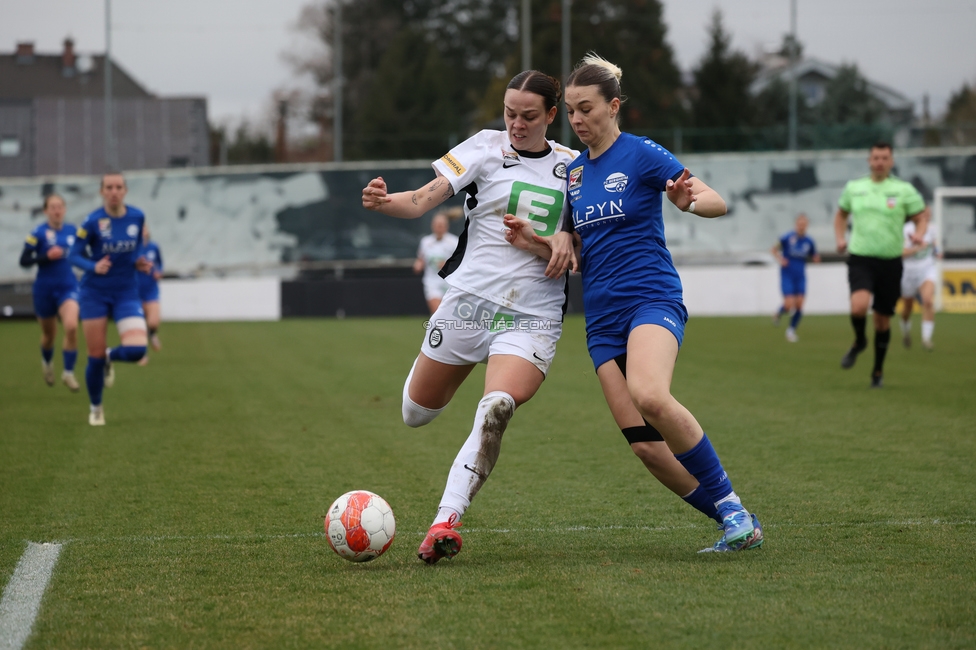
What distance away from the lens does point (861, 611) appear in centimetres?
396

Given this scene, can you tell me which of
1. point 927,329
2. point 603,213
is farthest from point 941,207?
point 603,213

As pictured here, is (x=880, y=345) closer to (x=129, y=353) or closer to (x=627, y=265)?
(x=129, y=353)

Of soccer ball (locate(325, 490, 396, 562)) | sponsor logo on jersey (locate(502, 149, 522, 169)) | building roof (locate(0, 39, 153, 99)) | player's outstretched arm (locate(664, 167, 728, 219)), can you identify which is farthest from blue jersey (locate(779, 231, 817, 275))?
building roof (locate(0, 39, 153, 99))

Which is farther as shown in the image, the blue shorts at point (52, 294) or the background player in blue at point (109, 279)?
the blue shorts at point (52, 294)

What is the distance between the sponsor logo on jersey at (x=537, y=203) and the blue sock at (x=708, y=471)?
3.74 feet

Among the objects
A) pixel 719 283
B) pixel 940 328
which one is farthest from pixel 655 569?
pixel 719 283

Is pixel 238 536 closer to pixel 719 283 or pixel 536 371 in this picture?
pixel 536 371

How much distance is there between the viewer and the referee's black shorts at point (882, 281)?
37.4 ft

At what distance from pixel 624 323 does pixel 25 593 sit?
8.63 ft

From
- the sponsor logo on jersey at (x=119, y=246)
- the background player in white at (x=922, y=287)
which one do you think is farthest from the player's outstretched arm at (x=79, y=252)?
the background player in white at (x=922, y=287)

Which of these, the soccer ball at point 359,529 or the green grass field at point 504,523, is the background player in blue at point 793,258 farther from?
the soccer ball at point 359,529

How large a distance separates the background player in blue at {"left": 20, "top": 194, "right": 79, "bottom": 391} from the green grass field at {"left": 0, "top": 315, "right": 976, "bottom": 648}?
2.16ft

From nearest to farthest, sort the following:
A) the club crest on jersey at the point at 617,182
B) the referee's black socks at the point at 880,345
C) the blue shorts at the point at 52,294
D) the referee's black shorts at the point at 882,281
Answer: the club crest on jersey at the point at 617,182, the referee's black shorts at the point at 882,281, the referee's black socks at the point at 880,345, the blue shorts at the point at 52,294

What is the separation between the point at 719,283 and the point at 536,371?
2431 cm
